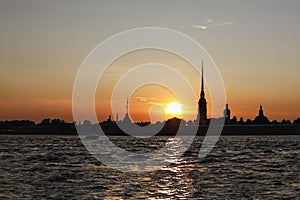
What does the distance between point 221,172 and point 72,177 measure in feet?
48.8

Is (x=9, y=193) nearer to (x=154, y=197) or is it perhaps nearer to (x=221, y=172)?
(x=154, y=197)

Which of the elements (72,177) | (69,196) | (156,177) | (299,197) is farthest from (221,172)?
(69,196)

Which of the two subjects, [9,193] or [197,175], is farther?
[197,175]

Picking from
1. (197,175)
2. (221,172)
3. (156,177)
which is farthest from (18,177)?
(221,172)

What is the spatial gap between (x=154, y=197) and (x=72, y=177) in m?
13.9

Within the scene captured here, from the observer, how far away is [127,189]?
37.5m

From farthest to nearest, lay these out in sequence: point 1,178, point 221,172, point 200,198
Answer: point 221,172, point 1,178, point 200,198

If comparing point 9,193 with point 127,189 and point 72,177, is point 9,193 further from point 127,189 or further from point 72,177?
point 72,177

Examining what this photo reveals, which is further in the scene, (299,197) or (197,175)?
(197,175)

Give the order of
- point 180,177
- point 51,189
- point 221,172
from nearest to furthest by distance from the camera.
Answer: point 51,189 < point 180,177 < point 221,172

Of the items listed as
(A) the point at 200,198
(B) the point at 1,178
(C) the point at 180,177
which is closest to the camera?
(A) the point at 200,198

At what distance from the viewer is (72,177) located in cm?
4591

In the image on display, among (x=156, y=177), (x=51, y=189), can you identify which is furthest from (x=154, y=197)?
(x=156, y=177)

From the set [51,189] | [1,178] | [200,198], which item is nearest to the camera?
[200,198]
